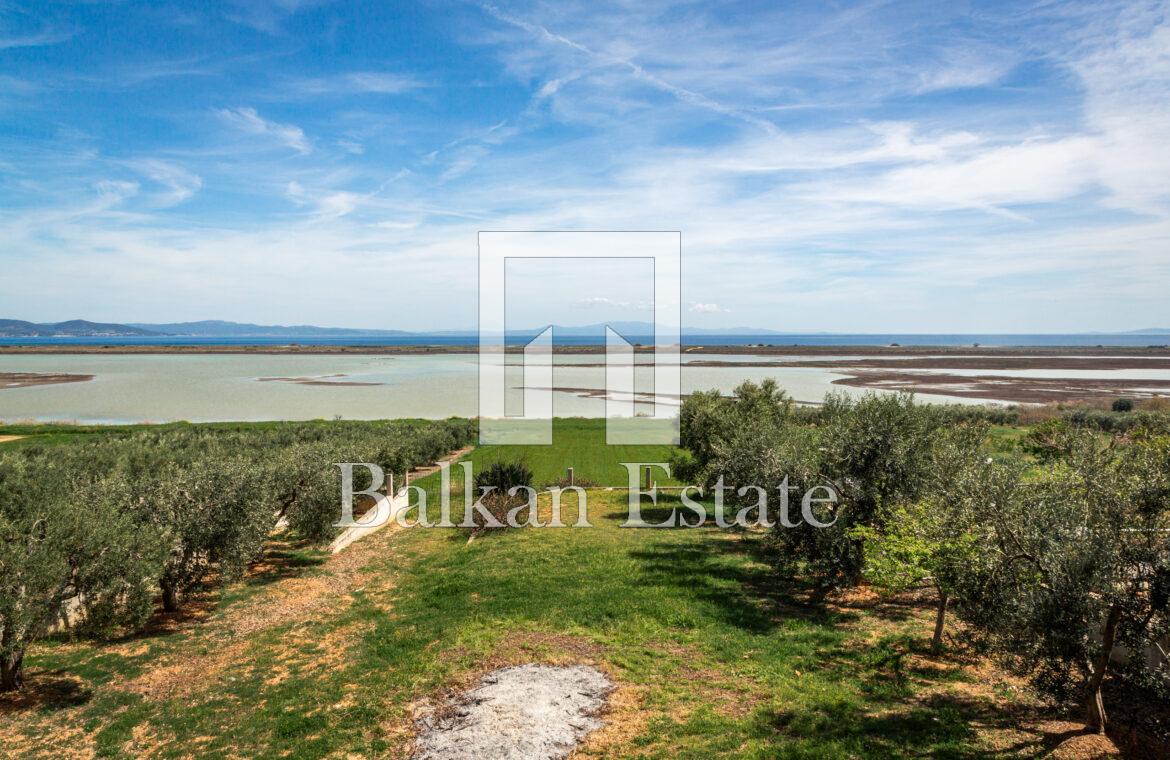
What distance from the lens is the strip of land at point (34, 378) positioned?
94938 millimetres

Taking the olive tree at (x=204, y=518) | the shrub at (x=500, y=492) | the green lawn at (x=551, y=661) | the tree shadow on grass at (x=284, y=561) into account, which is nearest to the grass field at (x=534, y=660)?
the green lawn at (x=551, y=661)

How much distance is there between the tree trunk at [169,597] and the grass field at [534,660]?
1.35 ft

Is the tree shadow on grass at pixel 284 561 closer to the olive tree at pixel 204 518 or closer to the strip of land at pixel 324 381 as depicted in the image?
the olive tree at pixel 204 518

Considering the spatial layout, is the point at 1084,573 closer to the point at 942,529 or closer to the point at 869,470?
the point at 942,529

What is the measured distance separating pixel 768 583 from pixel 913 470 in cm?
599

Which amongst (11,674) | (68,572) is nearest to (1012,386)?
(68,572)

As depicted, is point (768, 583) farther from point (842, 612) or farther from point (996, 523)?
point (996, 523)

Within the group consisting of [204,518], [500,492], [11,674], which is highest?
[204,518]

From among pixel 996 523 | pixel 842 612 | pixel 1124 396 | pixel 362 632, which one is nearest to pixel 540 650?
pixel 362 632

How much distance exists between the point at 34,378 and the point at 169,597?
120 meters

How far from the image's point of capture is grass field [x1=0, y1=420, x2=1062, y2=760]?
10555 mm

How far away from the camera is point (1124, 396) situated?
7150 centimetres

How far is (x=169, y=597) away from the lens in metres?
17.8

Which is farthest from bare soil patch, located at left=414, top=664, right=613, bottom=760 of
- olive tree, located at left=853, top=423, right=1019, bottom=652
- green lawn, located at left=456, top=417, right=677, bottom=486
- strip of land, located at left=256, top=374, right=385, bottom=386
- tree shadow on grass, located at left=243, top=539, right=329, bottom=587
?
strip of land, located at left=256, top=374, right=385, bottom=386
